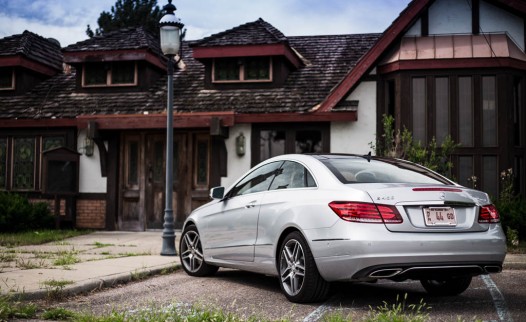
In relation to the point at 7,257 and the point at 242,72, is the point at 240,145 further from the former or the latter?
the point at 7,257

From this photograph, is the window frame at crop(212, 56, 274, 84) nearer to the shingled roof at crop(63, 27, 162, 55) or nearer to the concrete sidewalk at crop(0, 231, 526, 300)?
the shingled roof at crop(63, 27, 162, 55)

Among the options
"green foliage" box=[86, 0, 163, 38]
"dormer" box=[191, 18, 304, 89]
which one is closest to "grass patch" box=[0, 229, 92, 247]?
"dormer" box=[191, 18, 304, 89]

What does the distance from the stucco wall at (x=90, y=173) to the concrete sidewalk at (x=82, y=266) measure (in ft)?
10.1

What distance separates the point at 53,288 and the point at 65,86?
41.7 ft

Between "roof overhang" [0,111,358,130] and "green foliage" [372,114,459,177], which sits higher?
"roof overhang" [0,111,358,130]

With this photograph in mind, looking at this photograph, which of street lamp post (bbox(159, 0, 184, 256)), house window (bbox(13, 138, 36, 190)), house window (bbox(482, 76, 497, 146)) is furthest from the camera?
house window (bbox(13, 138, 36, 190))

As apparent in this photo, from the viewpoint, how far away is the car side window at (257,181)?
24.8ft

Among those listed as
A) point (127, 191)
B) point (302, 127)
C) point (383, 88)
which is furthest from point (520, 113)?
point (127, 191)

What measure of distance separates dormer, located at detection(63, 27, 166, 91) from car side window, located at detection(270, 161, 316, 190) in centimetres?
1095

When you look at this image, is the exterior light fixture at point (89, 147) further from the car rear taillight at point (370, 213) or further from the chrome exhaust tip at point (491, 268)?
the chrome exhaust tip at point (491, 268)

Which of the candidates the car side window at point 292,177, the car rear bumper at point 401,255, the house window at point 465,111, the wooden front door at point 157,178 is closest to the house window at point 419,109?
the house window at point 465,111

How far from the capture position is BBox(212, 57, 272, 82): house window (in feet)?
56.3

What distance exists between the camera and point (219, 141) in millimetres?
16391

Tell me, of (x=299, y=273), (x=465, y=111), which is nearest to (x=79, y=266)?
(x=299, y=273)
